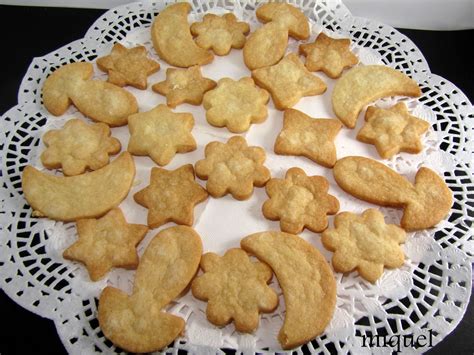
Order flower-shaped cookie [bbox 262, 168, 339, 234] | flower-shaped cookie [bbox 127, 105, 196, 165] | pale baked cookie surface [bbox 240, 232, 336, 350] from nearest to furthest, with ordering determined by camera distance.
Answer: pale baked cookie surface [bbox 240, 232, 336, 350]
flower-shaped cookie [bbox 262, 168, 339, 234]
flower-shaped cookie [bbox 127, 105, 196, 165]

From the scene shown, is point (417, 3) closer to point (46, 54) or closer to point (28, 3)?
point (46, 54)

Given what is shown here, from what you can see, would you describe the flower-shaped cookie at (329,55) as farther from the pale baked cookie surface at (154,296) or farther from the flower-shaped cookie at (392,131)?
the pale baked cookie surface at (154,296)

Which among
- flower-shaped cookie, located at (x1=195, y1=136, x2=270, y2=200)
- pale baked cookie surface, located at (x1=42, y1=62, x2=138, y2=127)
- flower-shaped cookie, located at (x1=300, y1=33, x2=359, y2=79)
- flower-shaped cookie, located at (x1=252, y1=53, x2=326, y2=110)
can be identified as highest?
flower-shaped cookie, located at (x1=300, y1=33, x2=359, y2=79)

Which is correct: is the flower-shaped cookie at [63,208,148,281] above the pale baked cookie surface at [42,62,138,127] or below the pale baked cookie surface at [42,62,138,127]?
below

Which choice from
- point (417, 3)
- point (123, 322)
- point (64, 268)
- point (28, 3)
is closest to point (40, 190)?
point (64, 268)

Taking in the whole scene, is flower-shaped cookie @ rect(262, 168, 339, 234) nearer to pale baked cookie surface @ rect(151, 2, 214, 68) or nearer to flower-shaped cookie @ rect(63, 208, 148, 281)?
flower-shaped cookie @ rect(63, 208, 148, 281)

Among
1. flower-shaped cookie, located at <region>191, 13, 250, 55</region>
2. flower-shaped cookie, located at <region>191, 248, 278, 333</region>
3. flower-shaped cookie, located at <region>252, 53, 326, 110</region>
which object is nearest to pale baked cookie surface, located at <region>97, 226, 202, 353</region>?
flower-shaped cookie, located at <region>191, 248, 278, 333</region>
